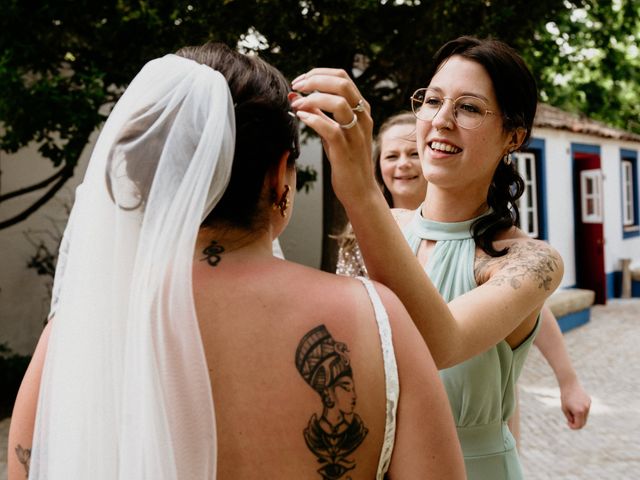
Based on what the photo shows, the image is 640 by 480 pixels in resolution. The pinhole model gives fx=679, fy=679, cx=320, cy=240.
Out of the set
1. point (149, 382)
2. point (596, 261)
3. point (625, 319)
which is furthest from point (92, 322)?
point (596, 261)

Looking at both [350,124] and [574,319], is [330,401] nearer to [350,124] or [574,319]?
[350,124]

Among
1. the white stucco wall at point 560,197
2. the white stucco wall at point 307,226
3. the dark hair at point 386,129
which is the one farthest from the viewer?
the white stucco wall at point 560,197

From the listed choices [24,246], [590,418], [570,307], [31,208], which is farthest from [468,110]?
[570,307]

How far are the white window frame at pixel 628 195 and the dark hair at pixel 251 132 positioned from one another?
17308mm

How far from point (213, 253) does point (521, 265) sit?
38.8 inches

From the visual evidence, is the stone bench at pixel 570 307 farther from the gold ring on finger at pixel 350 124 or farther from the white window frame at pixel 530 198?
the gold ring on finger at pixel 350 124

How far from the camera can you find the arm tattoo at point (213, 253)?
143cm

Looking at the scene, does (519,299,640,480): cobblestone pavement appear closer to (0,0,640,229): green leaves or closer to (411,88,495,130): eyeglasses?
(0,0,640,229): green leaves

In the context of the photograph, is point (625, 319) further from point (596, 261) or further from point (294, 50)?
point (294, 50)

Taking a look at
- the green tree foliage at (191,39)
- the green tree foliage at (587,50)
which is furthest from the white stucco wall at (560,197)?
the green tree foliage at (191,39)

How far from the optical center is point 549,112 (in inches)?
547

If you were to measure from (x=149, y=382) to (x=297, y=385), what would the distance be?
289mm

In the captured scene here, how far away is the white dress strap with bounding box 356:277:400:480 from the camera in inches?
53.0

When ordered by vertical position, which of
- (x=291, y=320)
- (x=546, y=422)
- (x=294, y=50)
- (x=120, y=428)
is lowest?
(x=546, y=422)
